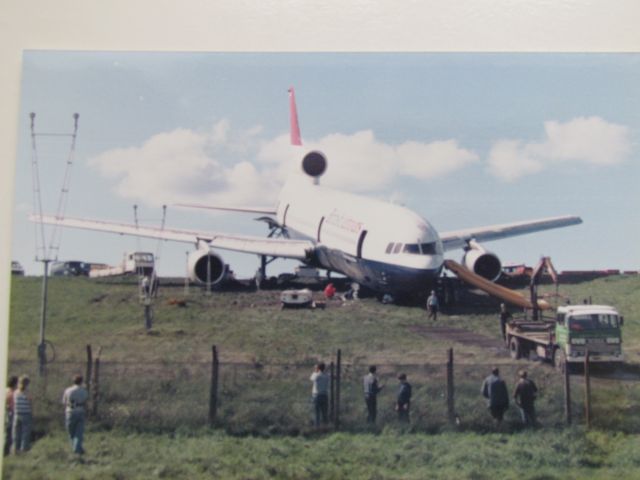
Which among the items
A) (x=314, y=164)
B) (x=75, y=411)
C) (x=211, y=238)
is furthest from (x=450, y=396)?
(x=75, y=411)

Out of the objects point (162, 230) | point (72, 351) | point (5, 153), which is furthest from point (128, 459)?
point (5, 153)

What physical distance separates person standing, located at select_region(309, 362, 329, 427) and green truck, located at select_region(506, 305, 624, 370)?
6.20 feet

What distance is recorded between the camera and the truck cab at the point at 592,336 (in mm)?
6938

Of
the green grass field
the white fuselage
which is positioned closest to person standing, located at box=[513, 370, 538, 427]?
the green grass field

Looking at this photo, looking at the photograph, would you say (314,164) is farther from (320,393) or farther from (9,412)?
(9,412)

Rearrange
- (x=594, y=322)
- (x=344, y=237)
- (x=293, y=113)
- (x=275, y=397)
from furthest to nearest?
1. (x=344, y=237)
2. (x=594, y=322)
3. (x=293, y=113)
4. (x=275, y=397)

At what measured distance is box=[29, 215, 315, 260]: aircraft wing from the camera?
23.1ft

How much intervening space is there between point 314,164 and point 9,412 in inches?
145

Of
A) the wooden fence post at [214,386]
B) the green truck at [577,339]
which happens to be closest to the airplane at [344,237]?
the green truck at [577,339]

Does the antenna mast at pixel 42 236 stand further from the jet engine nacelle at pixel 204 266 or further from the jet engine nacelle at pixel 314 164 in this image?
the jet engine nacelle at pixel 314 164

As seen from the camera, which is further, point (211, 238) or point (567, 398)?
point (211, 238)

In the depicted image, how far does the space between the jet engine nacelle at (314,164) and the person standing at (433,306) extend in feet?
6.24

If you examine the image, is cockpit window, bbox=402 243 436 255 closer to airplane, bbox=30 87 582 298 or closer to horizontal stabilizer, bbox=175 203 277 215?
airplane, bbox=30 87 582 298

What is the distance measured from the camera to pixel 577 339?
700cm
